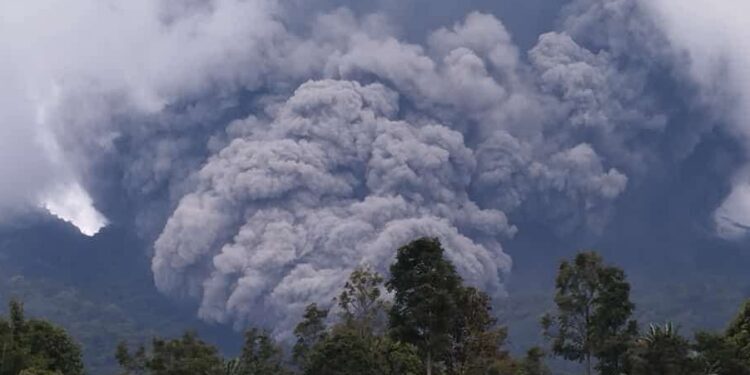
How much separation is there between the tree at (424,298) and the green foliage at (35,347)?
52.0 feet

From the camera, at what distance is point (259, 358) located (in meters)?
57.8

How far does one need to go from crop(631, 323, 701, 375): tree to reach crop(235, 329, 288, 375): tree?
2471cm

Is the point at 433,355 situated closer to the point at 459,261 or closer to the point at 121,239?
the point at 459,261

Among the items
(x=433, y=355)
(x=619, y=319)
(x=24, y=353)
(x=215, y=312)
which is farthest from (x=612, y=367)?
(x=215, y=312)

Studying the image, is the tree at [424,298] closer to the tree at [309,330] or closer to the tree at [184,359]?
the tree at [184,359]

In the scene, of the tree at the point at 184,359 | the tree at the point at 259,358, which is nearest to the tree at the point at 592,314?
the tree at the point at 184,359

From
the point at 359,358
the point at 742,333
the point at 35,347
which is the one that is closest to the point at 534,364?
the point at 742,333

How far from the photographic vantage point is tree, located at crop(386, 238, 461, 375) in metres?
43.8

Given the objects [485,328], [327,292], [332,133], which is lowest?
[485,328]

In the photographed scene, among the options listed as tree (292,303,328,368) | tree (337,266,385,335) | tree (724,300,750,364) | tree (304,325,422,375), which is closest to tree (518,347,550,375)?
tree (304,325,422,375)

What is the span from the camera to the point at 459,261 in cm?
10994

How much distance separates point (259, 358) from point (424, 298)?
17.5 meters

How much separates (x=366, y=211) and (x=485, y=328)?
193 feet

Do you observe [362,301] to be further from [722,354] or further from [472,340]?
[722,354]
